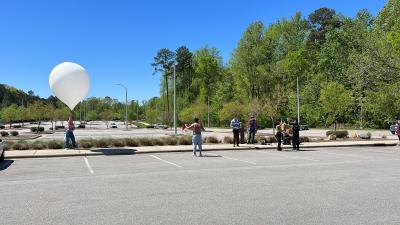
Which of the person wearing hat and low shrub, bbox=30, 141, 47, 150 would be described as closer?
low shrub, bbox=30, 141, 47, 150

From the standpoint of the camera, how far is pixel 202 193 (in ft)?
31.6

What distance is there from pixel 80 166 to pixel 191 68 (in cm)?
9004

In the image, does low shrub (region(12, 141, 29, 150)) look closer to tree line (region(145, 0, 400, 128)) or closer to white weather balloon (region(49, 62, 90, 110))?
white weather balloon (region(49, 62, 90, 110))

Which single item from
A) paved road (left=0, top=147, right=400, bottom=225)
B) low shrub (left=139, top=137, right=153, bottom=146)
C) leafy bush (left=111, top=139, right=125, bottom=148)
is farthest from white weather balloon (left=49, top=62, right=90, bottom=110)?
paved road (left=0, top=147, right=400, bottom=225)

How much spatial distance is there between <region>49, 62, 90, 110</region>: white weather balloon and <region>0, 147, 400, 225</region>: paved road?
597 centimetres

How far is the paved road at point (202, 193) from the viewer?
289 inches

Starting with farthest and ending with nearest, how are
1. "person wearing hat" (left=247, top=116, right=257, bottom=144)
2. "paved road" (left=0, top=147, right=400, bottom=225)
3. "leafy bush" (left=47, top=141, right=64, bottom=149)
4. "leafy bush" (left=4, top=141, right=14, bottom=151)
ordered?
1. "person wearing hat" (left=247, top=116, right=257, bottom=144)
2. "leafy bush" (left=47, top=141, right=64, bottom=149)
3. "leafy bush" (left=4, top=141, right=14, bottom=151)
4. "paved road" (left=0, top=147, right=400, bottom=225)

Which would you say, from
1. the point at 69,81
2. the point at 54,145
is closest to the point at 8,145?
the point at 54,145

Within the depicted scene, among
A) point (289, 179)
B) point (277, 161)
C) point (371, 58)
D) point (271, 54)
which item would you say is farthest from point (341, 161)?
point (271, 54)

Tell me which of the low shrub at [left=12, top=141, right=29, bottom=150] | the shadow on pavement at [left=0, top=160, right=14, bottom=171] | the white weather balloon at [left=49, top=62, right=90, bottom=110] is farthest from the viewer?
the low shrub at [left=12, top=141, right=29, bottom=150]

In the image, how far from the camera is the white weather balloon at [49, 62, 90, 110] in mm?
21000

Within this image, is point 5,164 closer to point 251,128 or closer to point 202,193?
point 202,193

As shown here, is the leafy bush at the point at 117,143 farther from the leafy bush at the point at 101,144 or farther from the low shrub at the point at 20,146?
the low shrub at the point at 20,146

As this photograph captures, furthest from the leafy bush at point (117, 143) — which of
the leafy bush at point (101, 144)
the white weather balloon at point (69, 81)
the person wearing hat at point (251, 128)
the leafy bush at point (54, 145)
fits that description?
the person wearing hat at point (251, 128)
